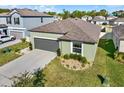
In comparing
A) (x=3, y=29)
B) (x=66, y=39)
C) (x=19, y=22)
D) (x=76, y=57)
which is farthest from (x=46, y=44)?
(x=3, y=29)

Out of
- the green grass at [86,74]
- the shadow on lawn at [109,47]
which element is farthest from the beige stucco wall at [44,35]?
the shadow on lawn at [109,47]

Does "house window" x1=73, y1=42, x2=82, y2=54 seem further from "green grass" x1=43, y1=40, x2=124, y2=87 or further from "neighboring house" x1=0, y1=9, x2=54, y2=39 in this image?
"neighboring house" x1=0, y1=9, x2=54, y2=39

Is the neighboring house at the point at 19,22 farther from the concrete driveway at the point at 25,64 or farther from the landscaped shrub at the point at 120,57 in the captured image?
the landscaped shrub at the point at 120,57

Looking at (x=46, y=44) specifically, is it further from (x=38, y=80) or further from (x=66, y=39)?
(x=38, y=80)

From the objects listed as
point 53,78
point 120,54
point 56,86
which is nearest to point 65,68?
point 53,78

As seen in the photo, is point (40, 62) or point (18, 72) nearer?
point (18, 72)

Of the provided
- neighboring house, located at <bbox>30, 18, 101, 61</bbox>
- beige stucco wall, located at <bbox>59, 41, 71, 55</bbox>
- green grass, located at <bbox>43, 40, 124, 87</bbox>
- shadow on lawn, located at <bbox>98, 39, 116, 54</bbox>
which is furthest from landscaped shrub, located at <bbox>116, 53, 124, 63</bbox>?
beige stucco wall, located at <bbox>59, 41, 71, 55</bbox>
